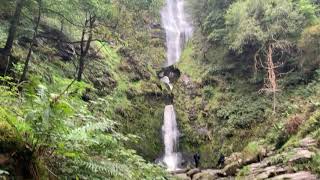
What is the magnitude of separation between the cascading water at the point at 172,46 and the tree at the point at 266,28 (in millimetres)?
6489

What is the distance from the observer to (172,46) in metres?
33.4

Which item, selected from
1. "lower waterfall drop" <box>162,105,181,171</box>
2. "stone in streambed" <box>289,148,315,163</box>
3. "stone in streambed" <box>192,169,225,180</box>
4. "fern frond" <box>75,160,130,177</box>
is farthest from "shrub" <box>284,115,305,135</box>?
"fern frond" <box>75,160,130,177</box>

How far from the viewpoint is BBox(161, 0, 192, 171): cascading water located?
23172 mm

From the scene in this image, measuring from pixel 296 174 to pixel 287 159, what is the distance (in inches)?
Result: 62.8

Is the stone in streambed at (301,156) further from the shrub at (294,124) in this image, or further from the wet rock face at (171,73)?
the wet rock face at (171,73)

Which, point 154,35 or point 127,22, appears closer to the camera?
point 127,22

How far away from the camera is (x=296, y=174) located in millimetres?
10742

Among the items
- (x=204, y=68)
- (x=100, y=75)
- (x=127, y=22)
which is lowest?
(x=100, y=75)

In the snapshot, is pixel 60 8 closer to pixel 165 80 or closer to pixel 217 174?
pixel 217 174

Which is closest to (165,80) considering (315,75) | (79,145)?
(315,75)

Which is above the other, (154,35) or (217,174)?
(154,35)

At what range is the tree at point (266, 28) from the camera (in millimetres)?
23333

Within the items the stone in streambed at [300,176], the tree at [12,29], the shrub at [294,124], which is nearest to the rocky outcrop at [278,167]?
the stone in streambed at [300,176]

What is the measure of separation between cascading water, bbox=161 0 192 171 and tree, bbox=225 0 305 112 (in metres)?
6.49
